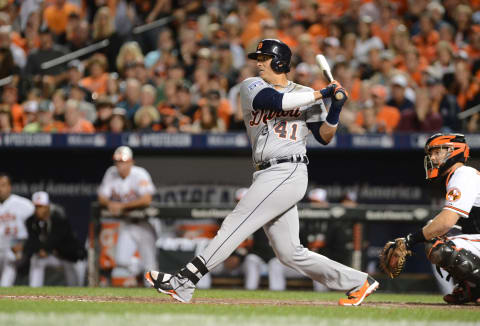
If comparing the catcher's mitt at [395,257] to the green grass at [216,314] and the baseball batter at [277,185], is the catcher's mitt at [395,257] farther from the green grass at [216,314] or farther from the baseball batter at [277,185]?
the green grass at [216,314]

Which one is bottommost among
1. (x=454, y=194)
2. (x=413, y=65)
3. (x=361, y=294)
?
(x=361, y=294)

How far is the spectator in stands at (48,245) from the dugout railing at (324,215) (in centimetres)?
44

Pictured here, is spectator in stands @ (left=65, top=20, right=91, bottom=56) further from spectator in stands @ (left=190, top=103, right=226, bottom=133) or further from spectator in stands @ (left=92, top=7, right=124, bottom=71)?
spectator in stands @ (left=190, top=103, right=226, bottom=133)

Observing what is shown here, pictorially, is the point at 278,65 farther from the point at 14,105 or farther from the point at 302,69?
the point at 14,105

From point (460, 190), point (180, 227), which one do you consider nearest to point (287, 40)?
point (180, 227)

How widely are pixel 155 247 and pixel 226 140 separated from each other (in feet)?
4.94

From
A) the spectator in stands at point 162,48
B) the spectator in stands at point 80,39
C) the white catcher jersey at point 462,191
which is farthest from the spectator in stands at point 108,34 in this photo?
the white catcher jersey at point 462,191

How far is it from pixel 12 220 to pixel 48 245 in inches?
22.1

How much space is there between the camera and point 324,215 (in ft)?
30.9

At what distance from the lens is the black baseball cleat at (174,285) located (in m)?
5.69

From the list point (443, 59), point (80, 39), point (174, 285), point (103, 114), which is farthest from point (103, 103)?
Answer: point (174, 285)

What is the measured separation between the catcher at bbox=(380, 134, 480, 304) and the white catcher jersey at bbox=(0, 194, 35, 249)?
17.2 ft

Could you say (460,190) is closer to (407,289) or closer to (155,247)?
(407,289)

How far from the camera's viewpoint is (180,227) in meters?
9.59
